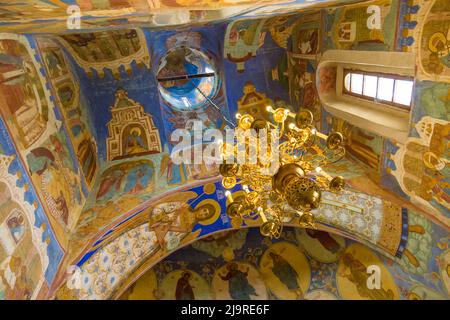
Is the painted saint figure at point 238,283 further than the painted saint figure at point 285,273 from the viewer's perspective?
Yes

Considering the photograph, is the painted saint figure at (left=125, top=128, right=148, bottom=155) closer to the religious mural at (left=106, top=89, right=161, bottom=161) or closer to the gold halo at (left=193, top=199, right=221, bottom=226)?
the religious mural at (left=106, top=89, right=161, bottom=161)

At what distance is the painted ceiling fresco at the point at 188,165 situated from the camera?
5.29m

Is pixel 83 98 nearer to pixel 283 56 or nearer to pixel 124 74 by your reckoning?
pixel 124 74

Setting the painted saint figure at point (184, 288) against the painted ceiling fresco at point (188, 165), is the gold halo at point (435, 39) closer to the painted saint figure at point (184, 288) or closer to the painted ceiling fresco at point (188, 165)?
the painted ceiling fresco at point (188, 165)

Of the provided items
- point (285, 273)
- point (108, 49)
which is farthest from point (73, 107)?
point (285, 273)

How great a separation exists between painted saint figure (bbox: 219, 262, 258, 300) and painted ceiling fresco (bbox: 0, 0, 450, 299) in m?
0.04

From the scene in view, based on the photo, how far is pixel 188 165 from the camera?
8336 mm

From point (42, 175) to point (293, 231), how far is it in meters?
6.21

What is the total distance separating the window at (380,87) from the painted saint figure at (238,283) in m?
5.64

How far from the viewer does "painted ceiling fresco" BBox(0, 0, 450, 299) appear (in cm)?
529

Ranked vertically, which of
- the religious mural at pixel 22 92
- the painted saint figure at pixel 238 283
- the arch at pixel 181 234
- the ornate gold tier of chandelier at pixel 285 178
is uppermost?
the religious mural at pixel 22 92

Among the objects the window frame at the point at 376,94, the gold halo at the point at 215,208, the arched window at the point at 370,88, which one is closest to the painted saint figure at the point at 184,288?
the gold halo at the point at 215,208

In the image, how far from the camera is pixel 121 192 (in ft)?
25.6
